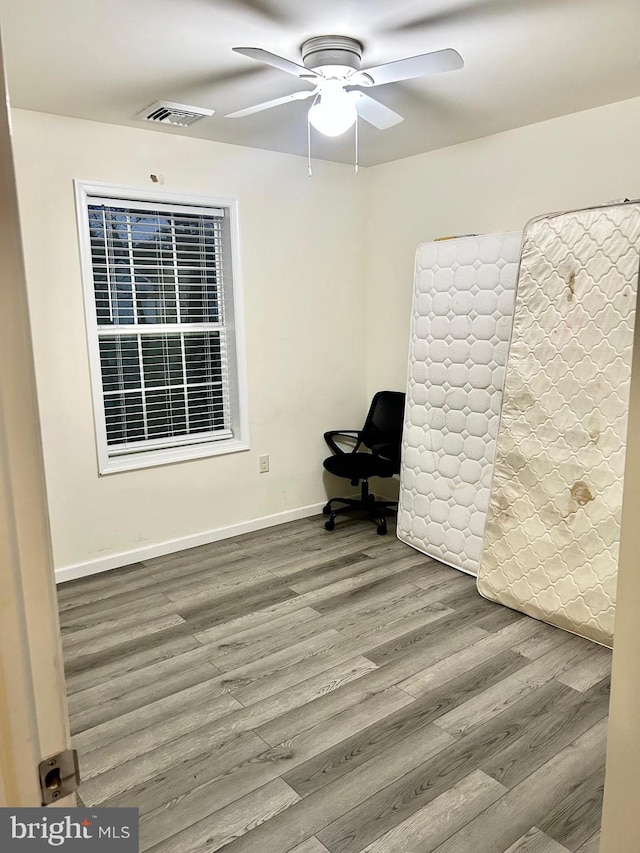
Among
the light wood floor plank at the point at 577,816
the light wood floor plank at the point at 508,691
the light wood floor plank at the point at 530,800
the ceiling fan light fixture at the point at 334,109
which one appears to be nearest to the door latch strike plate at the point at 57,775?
the light wood floor plank at the point at 530,800

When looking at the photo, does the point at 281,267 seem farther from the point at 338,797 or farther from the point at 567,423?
the point at 338,797

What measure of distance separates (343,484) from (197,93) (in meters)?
2.89

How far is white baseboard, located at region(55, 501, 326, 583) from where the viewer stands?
3.67 metres

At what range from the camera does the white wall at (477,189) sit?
3.21 metres

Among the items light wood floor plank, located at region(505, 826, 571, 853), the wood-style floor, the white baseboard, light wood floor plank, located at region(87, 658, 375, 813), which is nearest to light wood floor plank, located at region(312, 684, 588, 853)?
the wood-style floor

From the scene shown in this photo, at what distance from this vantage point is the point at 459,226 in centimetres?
403

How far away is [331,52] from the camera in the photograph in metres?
2.48

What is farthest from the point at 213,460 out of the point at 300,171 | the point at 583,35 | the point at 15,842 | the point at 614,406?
the point at 15,842

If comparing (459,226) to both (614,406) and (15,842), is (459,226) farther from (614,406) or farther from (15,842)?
(15,842)

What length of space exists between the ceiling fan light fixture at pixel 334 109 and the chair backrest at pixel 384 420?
7.22ft

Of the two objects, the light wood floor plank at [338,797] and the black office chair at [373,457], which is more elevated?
the black office chair at [373,457]

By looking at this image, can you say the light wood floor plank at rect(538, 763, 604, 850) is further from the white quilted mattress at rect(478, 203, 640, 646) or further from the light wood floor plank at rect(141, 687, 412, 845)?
the white quilted mattress at rect(478, 203, 640, 646)

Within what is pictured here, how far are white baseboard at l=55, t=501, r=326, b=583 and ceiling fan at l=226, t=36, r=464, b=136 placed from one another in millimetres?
2575

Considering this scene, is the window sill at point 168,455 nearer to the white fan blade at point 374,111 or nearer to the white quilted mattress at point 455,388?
the white quilted mattress at point 455,388
